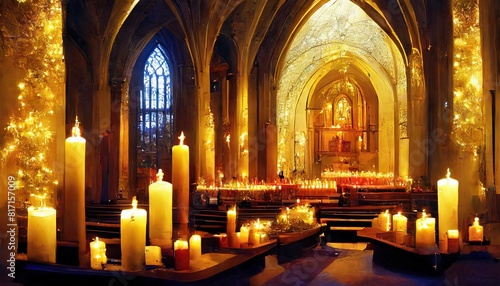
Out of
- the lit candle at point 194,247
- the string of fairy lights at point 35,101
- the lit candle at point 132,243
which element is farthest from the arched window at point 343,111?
the lit candle at point 132,243

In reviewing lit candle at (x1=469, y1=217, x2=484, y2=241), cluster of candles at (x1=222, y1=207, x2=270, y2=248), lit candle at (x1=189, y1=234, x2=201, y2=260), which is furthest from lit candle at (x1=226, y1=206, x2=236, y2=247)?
lit candle at (x1=469, y1=217, x2=484, y2=241)

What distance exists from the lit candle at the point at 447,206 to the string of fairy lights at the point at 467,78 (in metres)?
4.69

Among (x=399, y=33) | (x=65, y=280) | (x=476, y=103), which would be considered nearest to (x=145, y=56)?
(x=399, y=33)

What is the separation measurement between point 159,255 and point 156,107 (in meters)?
26.6

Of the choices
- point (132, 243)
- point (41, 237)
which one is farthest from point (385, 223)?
point (41, 237)

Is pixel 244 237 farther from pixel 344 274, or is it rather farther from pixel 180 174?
pixel 344 274

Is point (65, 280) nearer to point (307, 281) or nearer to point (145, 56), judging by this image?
point (307, 281)

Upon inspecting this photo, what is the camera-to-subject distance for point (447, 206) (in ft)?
20.1

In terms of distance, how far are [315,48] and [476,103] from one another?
87.5ft

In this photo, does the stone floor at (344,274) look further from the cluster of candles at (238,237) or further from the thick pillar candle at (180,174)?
the thick pillar candle at (180,174)

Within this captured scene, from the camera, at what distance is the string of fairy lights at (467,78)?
10398 mm

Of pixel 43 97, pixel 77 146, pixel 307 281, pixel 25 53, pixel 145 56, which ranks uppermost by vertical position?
pixel 145 56

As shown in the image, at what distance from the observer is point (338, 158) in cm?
4147

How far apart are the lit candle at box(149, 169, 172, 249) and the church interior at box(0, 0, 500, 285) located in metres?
0.02
